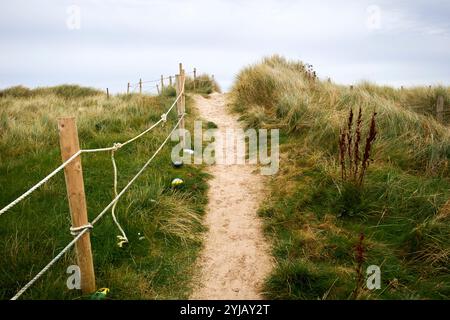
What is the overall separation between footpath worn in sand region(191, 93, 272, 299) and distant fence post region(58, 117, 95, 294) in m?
1.05

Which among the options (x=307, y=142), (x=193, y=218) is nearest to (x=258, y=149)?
(x=307, y=142)

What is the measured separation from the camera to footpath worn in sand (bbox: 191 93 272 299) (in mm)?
3395

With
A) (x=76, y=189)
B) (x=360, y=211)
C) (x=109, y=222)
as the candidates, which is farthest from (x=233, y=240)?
(x=76, y=189)

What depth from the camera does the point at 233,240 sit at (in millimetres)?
4262

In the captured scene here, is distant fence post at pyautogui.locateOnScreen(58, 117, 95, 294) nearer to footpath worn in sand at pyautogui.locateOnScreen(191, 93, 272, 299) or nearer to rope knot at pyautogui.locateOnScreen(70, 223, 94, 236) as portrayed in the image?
rope knot at pyautogui.locateOnScreen(70, 223, 94, 236)

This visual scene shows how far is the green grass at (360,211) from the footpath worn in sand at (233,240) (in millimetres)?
215

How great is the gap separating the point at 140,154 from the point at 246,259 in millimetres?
3499

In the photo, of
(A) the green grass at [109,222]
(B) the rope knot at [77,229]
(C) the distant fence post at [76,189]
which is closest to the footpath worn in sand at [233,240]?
(A) the green grass at [109,222]

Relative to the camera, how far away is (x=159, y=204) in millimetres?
4480

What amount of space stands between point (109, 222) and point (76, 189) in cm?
137

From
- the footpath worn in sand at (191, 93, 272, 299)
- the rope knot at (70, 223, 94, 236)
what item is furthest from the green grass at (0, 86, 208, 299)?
the rope knot at (70, 223, 94, 236)

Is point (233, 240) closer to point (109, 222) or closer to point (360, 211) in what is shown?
point (109, 222)

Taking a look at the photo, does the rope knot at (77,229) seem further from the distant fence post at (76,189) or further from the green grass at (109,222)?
the green grass at (109,222)
